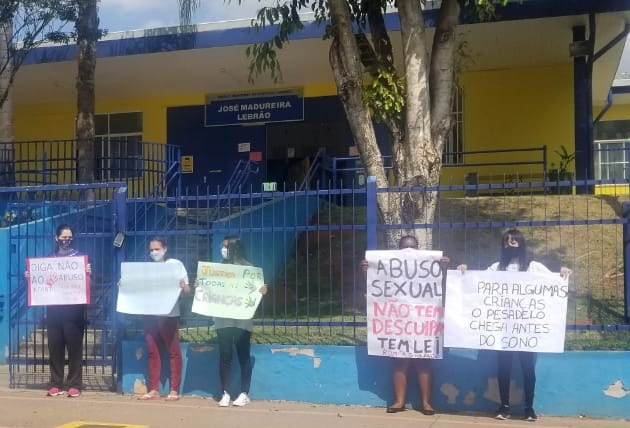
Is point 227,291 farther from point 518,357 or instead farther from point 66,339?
point 518,357

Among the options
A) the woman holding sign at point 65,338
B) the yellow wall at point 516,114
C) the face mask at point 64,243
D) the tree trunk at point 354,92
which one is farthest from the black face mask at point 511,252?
the yellow wall at point 516,114

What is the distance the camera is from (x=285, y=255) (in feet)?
38.9

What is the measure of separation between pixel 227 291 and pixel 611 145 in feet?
55.9

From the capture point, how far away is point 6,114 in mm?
14227

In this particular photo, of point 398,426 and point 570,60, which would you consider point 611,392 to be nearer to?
point 398,426

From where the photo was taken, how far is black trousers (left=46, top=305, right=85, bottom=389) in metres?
7.76

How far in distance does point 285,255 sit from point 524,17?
230 inches

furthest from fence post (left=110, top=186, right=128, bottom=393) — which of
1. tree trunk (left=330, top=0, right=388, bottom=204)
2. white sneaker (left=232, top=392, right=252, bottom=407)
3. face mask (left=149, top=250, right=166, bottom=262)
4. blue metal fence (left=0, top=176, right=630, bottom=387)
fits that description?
tree trunk (left=330, top=0, right=388, bottom=204)

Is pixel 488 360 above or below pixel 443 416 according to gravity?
above

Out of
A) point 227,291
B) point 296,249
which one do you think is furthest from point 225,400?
point 296,249

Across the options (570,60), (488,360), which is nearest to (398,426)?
(488,360)

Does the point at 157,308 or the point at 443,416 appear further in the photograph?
the point at 157,308

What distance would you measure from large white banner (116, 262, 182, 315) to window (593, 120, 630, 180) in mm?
13870

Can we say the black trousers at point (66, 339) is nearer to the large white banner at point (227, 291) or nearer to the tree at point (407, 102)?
the large white banner at point (227, 291)
